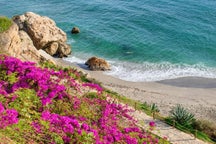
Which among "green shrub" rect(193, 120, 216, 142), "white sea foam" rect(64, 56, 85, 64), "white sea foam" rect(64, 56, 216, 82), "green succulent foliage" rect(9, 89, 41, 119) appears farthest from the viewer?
"white sea foam" rect(64, 56, 85, 64)

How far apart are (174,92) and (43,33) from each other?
1879cm

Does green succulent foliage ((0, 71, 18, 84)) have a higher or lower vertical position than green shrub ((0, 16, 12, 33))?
lower

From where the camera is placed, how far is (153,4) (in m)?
62.0

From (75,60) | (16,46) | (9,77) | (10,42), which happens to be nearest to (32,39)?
(75,60)

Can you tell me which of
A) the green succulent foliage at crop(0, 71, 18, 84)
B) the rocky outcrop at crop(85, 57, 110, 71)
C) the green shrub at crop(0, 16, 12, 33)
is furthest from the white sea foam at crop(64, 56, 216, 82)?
the green succulent foliage at crop(0, 71, 18, 84)

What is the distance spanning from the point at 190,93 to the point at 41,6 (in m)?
42.7

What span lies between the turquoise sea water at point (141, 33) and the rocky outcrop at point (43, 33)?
7.52ft

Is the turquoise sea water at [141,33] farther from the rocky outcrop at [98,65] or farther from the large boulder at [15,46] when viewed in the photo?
the large boulder at [15,46]

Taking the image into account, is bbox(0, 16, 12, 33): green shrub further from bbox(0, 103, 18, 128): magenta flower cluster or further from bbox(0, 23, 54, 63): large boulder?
bbox(0, 103, 18, 128): magenta flower cluster

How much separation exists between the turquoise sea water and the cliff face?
309 cm

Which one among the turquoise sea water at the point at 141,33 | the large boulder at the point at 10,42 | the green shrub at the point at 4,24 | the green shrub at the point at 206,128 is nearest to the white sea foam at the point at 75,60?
the turquoise sea water at the point at 141,33

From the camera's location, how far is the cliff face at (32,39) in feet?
78.6

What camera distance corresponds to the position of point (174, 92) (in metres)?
32.7

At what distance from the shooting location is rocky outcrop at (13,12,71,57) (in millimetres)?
36500
